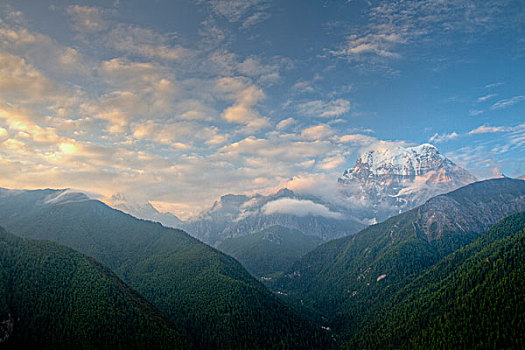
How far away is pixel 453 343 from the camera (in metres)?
179

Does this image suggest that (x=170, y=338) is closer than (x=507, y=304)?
No

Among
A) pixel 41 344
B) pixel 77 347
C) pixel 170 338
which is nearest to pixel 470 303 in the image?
pixel 170 338

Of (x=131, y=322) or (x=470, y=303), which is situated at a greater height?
(x=470, y=303)

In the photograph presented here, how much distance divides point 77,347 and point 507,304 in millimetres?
250641

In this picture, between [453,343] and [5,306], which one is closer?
[453,343]

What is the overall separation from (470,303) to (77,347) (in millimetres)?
241928

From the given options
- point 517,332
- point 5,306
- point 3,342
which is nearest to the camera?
point 517,332

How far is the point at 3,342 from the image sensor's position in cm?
17800

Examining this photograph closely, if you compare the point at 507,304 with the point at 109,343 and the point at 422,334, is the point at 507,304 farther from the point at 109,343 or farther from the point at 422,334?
the point at 109,343

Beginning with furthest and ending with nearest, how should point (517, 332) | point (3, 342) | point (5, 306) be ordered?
point (5, 306), point (3, 342), point (517, 332)

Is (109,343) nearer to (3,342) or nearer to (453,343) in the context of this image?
(3,342)

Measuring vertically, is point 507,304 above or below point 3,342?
above

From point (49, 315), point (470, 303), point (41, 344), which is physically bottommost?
point (41, 344)

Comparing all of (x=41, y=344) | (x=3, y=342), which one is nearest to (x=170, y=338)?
(x=41, y=344)
